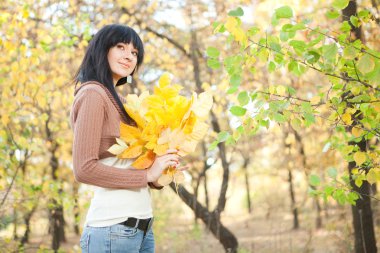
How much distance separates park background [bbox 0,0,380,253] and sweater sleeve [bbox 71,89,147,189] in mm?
591

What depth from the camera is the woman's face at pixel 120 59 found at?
1882mm

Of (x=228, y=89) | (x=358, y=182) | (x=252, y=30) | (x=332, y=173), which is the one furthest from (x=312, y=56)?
(x=358, y=182)

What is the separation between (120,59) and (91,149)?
480 millimetres

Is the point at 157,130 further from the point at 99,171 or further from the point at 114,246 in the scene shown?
the point at 114,246

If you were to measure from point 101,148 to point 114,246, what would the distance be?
378 mm

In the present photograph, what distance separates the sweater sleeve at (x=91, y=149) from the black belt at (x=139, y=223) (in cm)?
13

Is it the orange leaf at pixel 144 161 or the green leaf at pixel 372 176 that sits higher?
the orange leaf at pixel 144 161

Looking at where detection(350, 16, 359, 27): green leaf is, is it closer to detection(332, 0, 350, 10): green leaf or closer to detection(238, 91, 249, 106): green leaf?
detection(332, 0, 350, 10): green leaf

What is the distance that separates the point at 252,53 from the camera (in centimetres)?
205

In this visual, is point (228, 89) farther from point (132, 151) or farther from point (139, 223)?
point (139, 223)

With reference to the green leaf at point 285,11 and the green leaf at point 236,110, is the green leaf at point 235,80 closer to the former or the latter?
the green leaf at point 236,110

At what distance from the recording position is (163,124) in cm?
169

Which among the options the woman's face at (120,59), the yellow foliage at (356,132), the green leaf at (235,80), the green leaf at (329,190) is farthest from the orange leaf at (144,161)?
the green leaf at (329,190)

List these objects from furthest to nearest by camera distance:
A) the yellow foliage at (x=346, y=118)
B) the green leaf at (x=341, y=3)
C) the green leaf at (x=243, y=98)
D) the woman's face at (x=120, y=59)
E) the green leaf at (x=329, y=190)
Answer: the green leaf at (x=329, y=190)
the yellow foliage at (x=346, y=118)
the green leaf at (x=243, y=98)
the woman's face at (x=120, y=59)
the green leaf at (x=341, y=3)
